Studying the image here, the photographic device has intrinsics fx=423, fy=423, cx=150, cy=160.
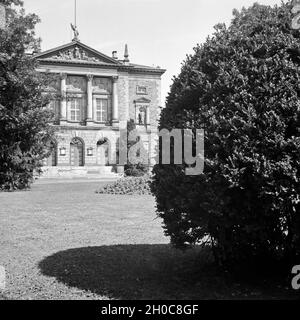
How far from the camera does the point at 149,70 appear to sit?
201ft

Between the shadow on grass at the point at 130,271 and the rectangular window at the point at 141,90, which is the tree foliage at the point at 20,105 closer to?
the shadow on grass at the point at 130,271

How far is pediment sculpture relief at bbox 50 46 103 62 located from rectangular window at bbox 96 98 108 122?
230 inches

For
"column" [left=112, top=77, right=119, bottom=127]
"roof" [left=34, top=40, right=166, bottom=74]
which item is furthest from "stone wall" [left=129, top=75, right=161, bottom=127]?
"column" [left=112, top=77, right=119, bottom=127]

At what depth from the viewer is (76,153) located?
58.0m

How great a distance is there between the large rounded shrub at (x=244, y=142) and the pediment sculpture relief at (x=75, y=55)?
179 feet

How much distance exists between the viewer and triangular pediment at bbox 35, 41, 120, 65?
57494 millimetres

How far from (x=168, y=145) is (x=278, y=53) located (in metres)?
2.02

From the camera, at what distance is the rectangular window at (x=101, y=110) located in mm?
60625

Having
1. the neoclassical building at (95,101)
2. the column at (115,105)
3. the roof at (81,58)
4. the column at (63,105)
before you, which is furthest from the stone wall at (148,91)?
the column at (63,105)

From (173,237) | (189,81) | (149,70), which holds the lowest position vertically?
(173,237)

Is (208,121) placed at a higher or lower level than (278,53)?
lower
